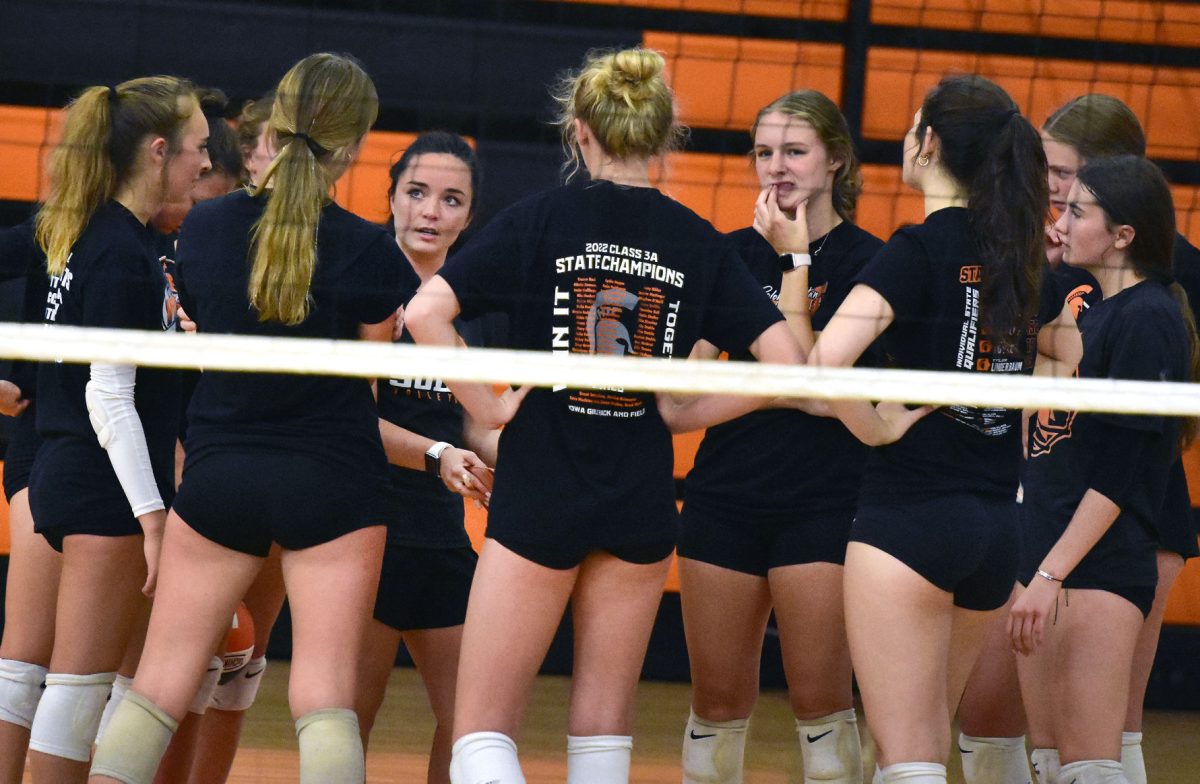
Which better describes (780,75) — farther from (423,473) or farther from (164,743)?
(164,743)

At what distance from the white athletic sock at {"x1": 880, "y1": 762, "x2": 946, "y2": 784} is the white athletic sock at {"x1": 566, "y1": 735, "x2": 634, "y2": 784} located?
0.45m

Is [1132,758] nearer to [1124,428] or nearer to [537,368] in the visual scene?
[1124,428]

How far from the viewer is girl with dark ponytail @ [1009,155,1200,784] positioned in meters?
2.73

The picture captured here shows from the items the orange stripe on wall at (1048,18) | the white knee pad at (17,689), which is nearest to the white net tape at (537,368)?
the white knee pad at (17,689)

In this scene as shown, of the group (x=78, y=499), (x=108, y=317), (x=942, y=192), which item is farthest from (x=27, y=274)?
(x=942, y=192)

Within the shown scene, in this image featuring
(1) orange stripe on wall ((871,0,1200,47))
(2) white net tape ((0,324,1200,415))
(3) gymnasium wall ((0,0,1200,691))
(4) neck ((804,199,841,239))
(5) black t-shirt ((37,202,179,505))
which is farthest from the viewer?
(1) orange stripe on wall ((871,0,1200,47))

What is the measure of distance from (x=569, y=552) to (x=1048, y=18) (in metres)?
3.75

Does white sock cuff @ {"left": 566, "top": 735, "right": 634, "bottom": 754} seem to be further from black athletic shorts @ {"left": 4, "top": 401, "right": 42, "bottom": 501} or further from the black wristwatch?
black athletic shorts @ {"left": 4, "top": 401, "right": 42, "bottom": 501}

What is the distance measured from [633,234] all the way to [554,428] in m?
0.34

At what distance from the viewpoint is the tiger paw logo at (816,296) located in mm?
2957

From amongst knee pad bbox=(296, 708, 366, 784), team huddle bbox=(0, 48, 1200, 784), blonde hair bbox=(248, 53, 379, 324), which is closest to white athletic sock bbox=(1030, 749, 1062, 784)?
team huddle bbox=(0, 48, 1200, 784)

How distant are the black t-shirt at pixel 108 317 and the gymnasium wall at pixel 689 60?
7.90 ft

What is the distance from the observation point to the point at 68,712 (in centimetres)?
270

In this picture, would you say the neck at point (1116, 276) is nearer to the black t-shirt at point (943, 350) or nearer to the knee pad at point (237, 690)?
the black t-shirt at point (943, 350)
